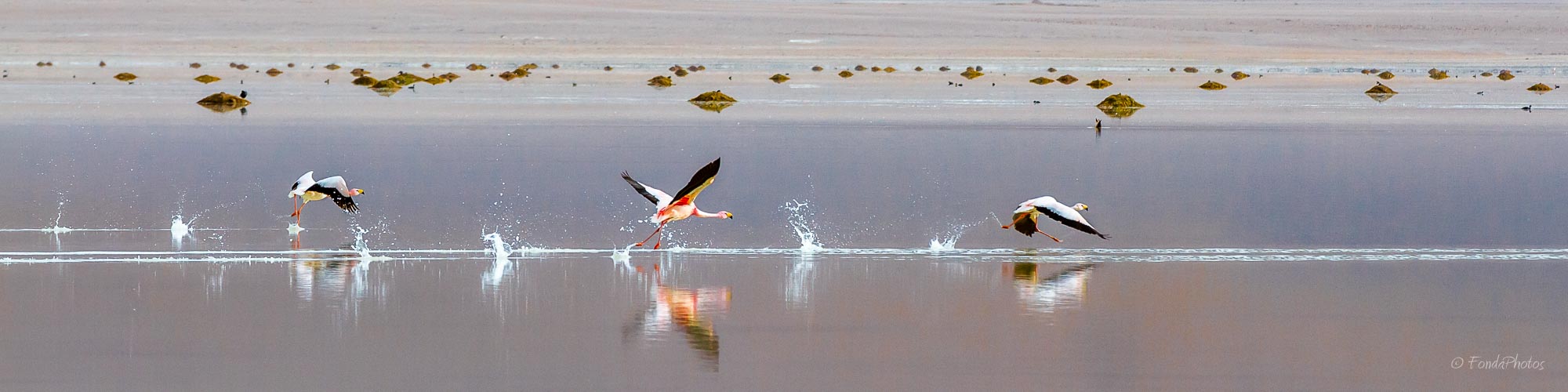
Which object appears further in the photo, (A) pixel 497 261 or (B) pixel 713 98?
(B) pixel 713 98

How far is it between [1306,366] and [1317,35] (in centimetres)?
9224

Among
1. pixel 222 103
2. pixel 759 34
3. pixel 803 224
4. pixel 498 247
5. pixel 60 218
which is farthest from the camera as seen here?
pixel 759 34

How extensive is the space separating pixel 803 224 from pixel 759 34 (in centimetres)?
7610

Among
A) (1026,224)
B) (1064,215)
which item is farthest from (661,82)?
(1064,215)

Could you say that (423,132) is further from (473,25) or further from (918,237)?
(473,25)

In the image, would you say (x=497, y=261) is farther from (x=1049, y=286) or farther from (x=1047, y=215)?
(x=1047, y=215)

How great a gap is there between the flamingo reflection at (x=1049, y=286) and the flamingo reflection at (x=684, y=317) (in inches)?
71.9

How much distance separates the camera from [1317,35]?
3767 inches

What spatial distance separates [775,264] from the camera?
1161 cm

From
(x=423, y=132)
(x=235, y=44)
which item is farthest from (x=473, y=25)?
(x=423, y=132)

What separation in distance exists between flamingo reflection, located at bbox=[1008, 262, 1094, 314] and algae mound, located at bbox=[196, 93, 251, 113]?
75.2 ft

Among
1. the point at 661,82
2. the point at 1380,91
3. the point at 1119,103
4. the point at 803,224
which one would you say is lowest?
the point at 803,224

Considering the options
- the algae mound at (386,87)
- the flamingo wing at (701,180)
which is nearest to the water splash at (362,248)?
the flamingo wing at (701,180)

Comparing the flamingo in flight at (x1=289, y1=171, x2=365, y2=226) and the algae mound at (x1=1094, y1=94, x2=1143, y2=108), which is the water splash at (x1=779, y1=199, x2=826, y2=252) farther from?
the algae mound at (x1=1094, y1=94, x2=1143, y2=108)
